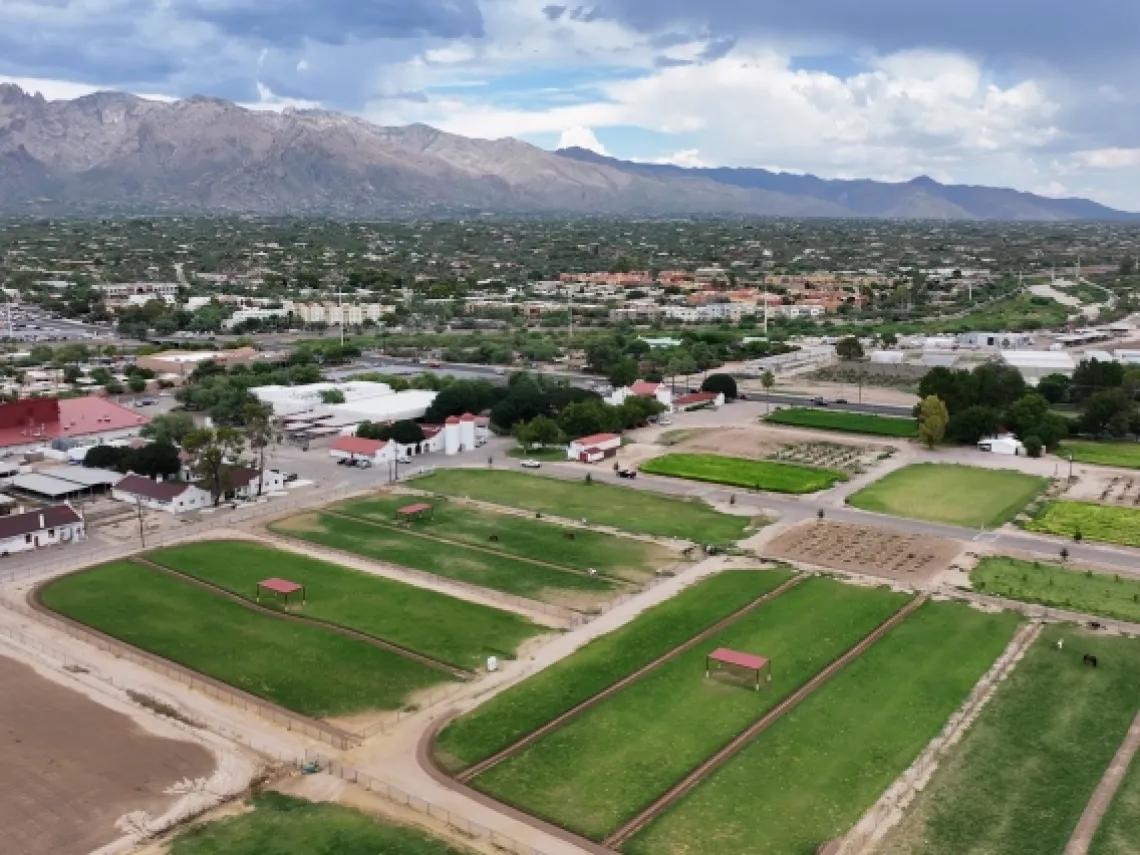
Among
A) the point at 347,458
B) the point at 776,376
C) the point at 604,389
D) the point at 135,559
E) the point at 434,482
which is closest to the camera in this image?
the point at 135,559

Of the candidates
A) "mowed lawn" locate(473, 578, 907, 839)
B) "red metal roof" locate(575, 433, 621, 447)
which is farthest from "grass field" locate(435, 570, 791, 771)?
"red metal roof" locate(575, 433, 621, 447)

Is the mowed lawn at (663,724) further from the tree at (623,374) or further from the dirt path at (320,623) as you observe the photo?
the tree at (623,374)

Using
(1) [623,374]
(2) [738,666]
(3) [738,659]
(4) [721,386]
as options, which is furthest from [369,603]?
(4) [721,386]

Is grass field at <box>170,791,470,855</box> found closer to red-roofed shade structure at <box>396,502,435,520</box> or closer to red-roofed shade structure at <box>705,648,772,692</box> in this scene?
red-roofed shade structure at <box>705,648,772,692</box>

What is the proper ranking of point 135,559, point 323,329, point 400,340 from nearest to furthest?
1. point 135,559
2. point 400,340
3. point 323,329

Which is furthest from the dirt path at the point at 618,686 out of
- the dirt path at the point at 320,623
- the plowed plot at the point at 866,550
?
the dirt path at the point at 320,623

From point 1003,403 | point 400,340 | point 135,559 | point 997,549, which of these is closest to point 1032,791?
point 997,549

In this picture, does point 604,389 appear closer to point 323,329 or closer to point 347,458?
point 347,458

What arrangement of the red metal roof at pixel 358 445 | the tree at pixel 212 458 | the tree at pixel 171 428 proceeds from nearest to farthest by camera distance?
the tree at pixel 212 458
the tree at pixel 171 428
the red metal roof at pixel 358 445
